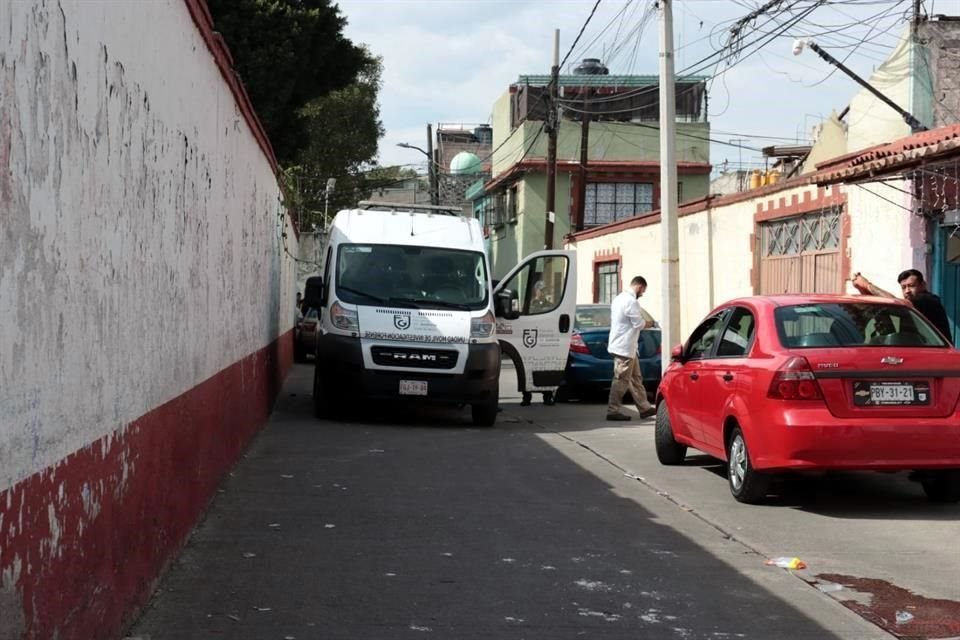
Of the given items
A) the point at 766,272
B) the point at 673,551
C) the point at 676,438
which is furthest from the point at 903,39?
the point at 673,551

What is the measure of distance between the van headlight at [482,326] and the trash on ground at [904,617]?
8.96m

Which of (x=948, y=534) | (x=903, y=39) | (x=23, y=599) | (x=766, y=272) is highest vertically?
Answer: (x=903, y=39)

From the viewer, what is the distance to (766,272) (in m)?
19.2

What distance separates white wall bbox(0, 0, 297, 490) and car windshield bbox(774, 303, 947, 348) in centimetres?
421

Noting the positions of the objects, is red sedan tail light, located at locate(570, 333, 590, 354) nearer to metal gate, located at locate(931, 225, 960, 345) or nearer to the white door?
the white door

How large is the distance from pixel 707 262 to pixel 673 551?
1553cm

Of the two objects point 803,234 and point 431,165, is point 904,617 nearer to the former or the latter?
point 803,234

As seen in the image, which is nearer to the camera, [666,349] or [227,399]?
[227,399]

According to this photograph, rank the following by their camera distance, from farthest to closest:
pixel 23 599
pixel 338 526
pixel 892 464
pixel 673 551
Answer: pixel 892 464
pixel 338 526
pixel 673 551
pixel 23 599

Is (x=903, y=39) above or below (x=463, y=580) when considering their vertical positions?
above

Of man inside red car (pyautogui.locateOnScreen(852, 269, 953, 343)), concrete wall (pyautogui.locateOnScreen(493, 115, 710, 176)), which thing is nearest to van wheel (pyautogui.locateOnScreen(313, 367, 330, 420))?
man inside red car (pyautogui.locateOnScreen(852, 269, 953, 343))

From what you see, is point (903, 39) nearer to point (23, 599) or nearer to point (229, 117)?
point (229, 117)

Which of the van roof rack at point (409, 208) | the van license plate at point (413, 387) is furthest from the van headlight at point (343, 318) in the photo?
the van roof rack at point (409, 208)

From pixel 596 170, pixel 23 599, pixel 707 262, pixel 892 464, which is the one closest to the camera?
pixel 23 599
